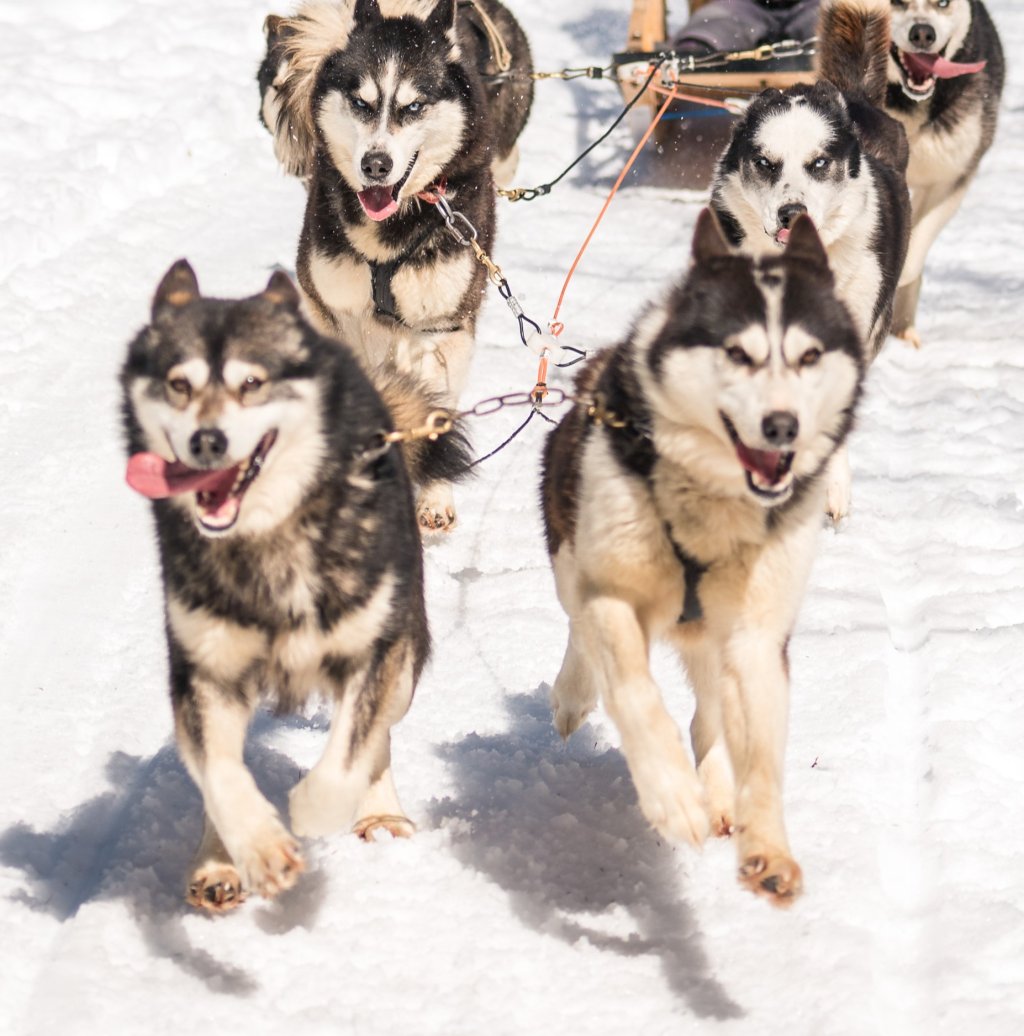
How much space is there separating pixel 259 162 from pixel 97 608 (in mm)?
4100

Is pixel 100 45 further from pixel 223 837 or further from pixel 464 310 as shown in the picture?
pixel 223 837

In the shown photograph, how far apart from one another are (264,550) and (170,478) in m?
0.21

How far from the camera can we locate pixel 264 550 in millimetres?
2588

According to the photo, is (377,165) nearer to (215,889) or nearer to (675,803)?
(215,889)

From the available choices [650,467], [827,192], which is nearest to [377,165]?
[827,192]

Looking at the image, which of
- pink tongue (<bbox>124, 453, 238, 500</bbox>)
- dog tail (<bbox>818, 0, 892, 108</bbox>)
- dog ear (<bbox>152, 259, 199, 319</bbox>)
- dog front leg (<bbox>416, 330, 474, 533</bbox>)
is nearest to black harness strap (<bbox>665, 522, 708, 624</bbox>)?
pink tongue (<bbox>124, 453, 238, 500</bbox>)

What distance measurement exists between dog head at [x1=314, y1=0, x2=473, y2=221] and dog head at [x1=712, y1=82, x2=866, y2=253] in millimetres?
856

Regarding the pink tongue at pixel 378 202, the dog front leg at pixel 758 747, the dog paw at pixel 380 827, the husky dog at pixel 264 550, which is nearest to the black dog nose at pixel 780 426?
the dog front leg at pixel 758 747

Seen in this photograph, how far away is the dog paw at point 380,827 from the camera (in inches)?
117

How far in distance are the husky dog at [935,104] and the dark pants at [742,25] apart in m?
1.51

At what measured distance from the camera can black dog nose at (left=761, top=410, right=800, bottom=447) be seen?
2.41 m

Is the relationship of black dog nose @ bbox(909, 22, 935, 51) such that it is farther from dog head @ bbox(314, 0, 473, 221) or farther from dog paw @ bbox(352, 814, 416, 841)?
dog paw @ bbox(352, 814, 416, 841)

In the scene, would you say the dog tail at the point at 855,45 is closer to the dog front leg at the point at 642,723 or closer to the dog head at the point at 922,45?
the dog head at the point at 922,45

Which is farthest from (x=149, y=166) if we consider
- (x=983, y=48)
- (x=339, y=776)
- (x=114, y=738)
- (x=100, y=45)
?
(x=339, y=776)
